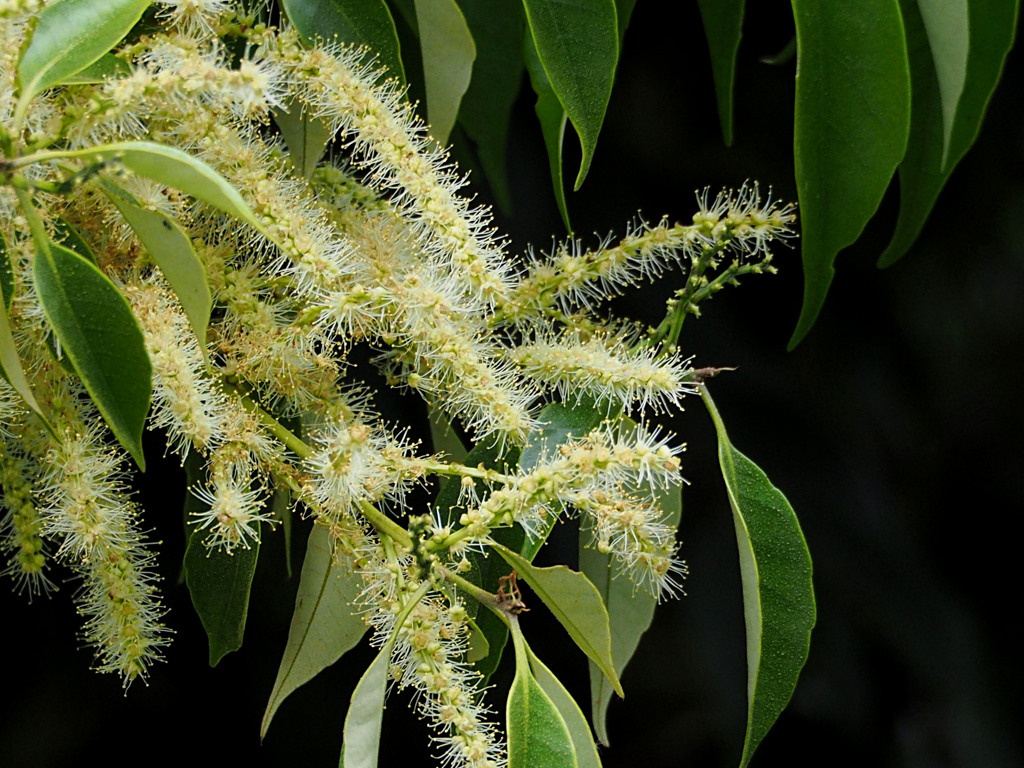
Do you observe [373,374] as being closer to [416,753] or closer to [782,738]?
[416,753]

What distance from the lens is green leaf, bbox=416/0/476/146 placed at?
1.73ft

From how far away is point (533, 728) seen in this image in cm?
41

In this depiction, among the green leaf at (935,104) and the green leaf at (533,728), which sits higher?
the green leaf at (935,104)

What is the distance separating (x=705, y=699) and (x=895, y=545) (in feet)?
0.92

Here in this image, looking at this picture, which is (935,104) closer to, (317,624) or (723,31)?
(723,31)

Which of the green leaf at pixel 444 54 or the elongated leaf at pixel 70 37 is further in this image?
the green leaf at pixel 444 54

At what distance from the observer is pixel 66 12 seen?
0.37 m

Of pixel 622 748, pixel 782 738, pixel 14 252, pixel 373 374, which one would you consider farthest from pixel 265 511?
pixel 782 738

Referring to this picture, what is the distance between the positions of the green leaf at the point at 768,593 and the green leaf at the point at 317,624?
185 millimetres

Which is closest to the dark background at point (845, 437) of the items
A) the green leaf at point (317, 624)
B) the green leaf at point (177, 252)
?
the green leaf at point (317, 624)

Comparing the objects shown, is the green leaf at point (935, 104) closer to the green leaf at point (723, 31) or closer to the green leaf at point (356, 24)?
the green leaf at point (723, 31)

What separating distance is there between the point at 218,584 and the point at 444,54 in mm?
285

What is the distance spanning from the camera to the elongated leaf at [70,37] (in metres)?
0.35

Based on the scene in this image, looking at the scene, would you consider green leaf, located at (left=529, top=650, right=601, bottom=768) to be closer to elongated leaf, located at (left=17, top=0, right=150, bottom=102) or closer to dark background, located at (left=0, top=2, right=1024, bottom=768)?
elongated leaf, located at (left=17, top=0, right=150, bottom=102)
